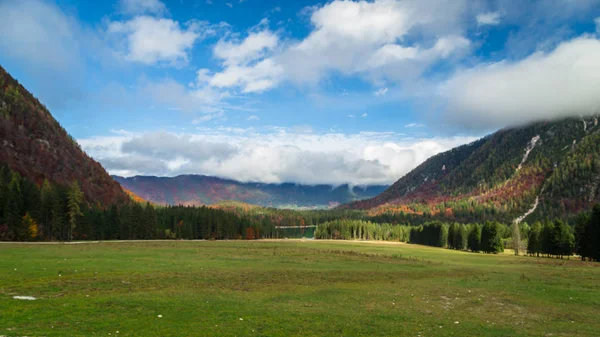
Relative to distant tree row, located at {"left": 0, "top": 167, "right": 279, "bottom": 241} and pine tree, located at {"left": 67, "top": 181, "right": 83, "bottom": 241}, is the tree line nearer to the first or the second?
distant tree row, located at {"left": 0, "top": 167, "right": 279, "bottom": 241}

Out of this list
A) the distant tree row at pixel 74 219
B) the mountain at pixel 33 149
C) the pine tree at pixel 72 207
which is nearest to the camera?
the distant tree row at pixel 74 219

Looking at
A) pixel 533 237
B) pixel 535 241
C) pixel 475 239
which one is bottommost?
pixel 475 239

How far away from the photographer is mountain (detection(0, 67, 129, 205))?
160 m

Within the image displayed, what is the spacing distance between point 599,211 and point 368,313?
3304 inches

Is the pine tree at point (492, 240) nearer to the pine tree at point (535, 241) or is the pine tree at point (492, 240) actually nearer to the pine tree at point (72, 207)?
the pine tree at point (535, 241)

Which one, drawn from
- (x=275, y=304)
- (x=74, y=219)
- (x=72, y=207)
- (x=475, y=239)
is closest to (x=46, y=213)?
(x=72, y=207)

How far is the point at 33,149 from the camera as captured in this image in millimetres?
173250

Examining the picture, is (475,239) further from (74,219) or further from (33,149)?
(33,149)

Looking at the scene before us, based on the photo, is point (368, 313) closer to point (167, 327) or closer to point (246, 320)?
point (246, 320)

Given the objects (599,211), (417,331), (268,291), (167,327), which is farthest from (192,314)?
(599,211)

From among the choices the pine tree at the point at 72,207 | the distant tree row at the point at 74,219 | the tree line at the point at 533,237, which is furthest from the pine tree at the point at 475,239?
the pine tree at the point at 72,207

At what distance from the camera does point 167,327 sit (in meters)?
19.1

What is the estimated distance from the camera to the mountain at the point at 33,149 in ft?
524

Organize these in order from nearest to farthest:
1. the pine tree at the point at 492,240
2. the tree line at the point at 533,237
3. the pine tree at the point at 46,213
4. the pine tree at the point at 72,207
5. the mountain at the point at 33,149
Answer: the tree line at the point at 533,237 → the pine tree at the point at 46,213 → the pine tree at the point at 72,207 → the pine tree at the point at 492,240 → the mountain at the point at 33,149
